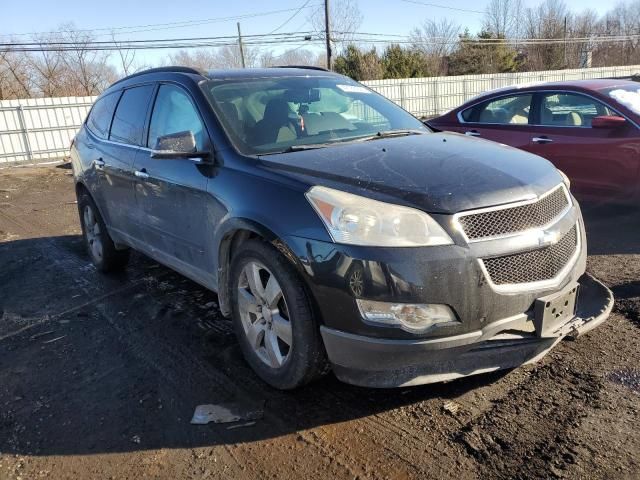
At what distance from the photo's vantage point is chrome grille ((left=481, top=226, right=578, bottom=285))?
254 cm

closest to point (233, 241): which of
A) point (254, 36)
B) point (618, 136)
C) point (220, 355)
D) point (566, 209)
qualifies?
point (220, 355)

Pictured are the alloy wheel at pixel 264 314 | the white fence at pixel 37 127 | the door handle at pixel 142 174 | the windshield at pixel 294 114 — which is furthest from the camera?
the white fence at pixel 37 127

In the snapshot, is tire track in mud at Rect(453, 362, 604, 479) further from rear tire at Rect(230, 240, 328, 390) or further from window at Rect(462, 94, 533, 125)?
window at Rect(462, 94, 533, 125)

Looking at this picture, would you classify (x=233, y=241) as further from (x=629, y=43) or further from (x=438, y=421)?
(x=629, y=43)

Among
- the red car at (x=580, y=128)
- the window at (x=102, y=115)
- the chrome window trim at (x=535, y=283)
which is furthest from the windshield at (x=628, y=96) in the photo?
the window at (x=102, y=115)

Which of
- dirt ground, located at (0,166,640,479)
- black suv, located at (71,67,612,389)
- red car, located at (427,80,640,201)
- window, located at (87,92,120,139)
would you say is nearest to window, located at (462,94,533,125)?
red car, located at (427,80,640,201)

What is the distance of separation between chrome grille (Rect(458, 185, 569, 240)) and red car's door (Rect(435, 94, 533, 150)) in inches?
164

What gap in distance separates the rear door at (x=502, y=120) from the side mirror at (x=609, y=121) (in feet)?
2.75

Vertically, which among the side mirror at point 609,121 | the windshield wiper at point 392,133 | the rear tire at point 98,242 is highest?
the windshield wiper at point 392,133

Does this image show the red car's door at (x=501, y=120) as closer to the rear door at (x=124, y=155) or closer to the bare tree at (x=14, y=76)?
the rear door at (x=124, y=155)

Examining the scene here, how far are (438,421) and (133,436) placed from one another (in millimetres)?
1550

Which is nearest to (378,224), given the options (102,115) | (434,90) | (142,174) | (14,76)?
(142,174)

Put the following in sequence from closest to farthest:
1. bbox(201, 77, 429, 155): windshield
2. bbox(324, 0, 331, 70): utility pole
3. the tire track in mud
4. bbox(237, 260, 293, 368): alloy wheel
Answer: the tire track in mud, bbox(237, 260, 293, 368): alloy wheel, bbox(201, 77, 429, 155): windshield, bbox(324, 0, 331, 70): utility pole

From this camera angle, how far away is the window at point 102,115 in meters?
5.16
